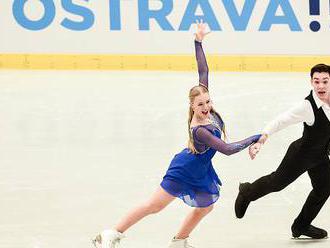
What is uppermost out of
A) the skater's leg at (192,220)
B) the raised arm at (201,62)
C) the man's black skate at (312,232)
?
the raised arm at (201,62)

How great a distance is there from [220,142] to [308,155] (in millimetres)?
777

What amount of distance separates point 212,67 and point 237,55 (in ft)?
1.25

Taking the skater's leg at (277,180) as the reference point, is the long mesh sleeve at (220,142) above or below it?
above

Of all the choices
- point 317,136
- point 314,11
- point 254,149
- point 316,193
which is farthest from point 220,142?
point 314,11

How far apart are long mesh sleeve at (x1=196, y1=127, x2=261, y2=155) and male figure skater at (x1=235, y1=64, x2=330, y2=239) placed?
0.28 ft

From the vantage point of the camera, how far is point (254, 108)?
986 cm

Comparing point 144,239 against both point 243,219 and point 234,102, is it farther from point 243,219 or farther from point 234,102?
point 234,102

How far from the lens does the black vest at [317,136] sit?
5259mm

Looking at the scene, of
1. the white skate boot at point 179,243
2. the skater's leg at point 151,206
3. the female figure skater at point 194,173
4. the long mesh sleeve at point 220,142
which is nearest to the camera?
the long mesh sleeve at point 220,142

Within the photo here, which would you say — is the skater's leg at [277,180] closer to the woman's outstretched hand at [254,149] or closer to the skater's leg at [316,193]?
the skater's leg at [316,193]

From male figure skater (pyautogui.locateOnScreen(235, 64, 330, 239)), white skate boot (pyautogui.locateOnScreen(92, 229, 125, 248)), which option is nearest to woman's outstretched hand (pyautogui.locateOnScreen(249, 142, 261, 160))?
male figure skater (pyautogui.locateOnScreen(235, 64, 330, 239))

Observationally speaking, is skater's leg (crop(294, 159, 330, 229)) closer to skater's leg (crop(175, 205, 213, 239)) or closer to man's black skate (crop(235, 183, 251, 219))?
man's black skate (crop(235, 183, 251, 219))

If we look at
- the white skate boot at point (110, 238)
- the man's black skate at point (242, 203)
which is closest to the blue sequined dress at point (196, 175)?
the white skate boot at point (110, 238)

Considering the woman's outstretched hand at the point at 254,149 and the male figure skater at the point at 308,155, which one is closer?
the woman's outstretched hand at the point at 254,149
